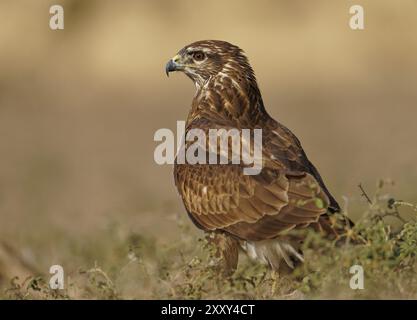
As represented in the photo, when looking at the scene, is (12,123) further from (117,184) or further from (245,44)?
(245,44)

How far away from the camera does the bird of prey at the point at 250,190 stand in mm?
8328

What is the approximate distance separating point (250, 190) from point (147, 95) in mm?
14517

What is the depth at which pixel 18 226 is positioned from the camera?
1367cm

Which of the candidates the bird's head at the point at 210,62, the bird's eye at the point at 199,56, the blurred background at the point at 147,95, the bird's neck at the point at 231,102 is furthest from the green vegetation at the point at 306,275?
the blurred background at the point at 147,95

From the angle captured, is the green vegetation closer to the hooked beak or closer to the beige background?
the hooked beak

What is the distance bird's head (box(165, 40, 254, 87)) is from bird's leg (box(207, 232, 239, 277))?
1586 mm

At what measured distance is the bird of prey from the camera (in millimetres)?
8328

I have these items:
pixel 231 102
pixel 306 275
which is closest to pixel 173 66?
pixel 231 102

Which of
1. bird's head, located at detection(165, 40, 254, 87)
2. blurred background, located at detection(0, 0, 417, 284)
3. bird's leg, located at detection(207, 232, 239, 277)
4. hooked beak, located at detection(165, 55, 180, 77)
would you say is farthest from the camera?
blurred background, located at detection(0, 0, 417, 284)

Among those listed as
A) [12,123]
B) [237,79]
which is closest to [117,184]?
[12,123]

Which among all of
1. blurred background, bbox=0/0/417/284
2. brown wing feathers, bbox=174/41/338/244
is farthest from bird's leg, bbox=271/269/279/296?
blurred background, bbox=0/0/417/284

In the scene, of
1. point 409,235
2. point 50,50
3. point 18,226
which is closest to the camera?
point 409,235

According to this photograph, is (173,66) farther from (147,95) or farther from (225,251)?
(147,95)
